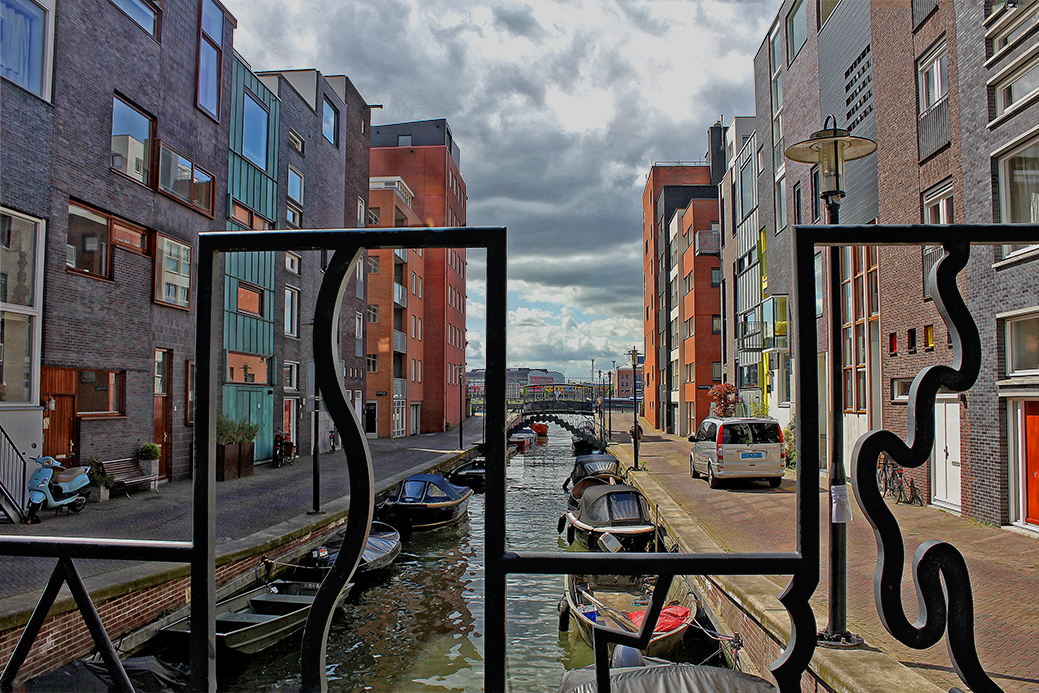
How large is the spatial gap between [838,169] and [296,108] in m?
26.2

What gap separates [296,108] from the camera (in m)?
28.6

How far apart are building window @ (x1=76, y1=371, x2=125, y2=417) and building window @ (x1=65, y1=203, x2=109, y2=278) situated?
232cm

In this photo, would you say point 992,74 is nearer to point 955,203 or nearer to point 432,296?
point 955,203

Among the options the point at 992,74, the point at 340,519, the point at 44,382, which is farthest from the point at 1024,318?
the point at 44,382

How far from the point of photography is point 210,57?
68.2 feet

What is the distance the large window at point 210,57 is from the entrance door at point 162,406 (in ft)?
23.9

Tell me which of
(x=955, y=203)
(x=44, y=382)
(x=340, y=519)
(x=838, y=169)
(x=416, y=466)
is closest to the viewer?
(x=838, y=169)

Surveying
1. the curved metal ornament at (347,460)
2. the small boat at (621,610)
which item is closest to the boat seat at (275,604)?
the small boat at (621,610)

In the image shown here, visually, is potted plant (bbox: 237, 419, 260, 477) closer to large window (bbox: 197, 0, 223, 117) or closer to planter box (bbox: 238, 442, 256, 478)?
planter box (bbox: 238, 442, 256, 478)

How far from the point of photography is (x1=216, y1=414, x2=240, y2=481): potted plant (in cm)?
2061

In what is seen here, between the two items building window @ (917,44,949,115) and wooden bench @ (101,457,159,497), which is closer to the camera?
building window @ (917,44,949,115)

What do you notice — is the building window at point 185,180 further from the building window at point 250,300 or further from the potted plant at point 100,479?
the potted plant at point 100,479

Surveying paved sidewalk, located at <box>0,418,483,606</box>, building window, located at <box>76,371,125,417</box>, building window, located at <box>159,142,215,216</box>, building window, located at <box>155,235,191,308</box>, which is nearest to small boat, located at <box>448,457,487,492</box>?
paved sidewalk, located at <box>0,418,483,606</box>

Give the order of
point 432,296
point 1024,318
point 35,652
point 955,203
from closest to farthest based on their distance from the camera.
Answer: point 35,652 < point 1024,318 < point 955,203 < point 432,296
